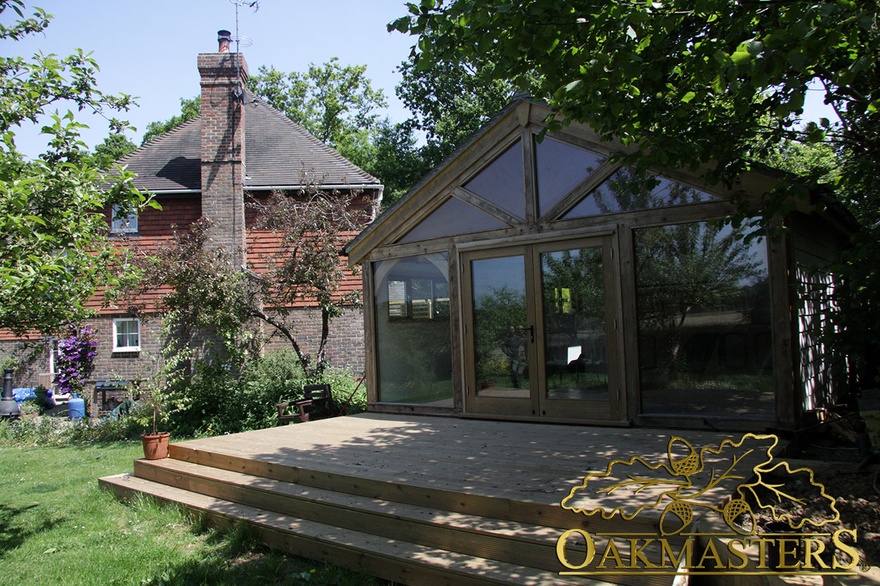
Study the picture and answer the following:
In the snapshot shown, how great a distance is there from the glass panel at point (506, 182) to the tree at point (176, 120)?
31.9 metres

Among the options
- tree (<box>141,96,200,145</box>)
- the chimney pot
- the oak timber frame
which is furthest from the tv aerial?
tree (<box>141,96,200,145</box>)

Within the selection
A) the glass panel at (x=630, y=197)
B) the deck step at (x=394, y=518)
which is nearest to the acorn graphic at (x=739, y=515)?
the deck step at (x=394, y=518)

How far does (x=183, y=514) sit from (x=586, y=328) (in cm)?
485

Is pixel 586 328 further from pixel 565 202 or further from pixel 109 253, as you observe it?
pixel 109 253

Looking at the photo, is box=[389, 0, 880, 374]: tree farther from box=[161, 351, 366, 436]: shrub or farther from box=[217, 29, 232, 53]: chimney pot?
box=[217, 29, 232, 53]: chimney pot

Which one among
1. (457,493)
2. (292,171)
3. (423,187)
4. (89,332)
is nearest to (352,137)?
(292,171)

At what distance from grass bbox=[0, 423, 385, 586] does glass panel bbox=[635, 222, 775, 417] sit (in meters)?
3.99

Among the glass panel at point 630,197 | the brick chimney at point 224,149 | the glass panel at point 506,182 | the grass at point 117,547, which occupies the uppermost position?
the brick chimney at point 224,149

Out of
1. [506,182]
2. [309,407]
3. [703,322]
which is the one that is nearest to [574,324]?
[703,322]

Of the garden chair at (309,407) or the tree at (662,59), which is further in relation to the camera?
the garden chair at (309,407)

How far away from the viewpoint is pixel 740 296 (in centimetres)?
642

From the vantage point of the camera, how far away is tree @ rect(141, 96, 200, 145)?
36.0 metres

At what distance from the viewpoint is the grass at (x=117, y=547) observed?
475 centimetres

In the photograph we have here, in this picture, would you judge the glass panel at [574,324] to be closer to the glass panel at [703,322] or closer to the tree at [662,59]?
the glass panel at [703,322]
